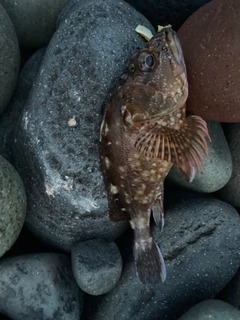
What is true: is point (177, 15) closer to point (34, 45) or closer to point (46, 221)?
point (34, 45)

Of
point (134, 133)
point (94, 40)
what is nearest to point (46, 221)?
point (134, 133)

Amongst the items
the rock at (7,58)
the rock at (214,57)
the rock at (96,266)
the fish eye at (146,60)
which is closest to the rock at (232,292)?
the rock at (96,266)

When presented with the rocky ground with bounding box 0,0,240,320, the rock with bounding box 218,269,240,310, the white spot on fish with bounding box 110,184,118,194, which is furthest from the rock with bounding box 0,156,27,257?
the rock with bounding box 218,269,240,310

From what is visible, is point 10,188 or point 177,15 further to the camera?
point 177,15

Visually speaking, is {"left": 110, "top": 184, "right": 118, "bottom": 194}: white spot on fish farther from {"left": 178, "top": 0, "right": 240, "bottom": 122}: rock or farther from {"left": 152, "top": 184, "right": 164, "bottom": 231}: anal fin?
{"left": 178, "top": 0, "right": 240, "bottom": 122}: rock

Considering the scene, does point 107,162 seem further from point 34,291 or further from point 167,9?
point 167,9

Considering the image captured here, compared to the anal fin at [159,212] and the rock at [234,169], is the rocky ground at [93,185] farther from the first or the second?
the anal fin at [159,212]
